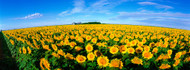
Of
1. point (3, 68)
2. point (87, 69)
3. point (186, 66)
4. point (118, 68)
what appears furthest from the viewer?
point (3, 68)

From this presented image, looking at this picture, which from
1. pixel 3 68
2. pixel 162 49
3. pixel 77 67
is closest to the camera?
pixel 77 67

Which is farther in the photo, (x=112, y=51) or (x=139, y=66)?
(x=112, y=51)

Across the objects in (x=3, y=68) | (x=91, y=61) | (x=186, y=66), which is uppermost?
(x=91, y=61)

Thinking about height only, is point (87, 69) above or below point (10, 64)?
above

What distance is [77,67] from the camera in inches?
73.5

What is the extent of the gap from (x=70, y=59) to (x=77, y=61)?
14 cm

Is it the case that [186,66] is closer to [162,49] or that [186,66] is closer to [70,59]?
[162,49]

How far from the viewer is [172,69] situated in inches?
73.6

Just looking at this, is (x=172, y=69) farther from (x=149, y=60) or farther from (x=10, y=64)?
(x=10, y=64)

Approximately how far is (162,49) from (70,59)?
1.88 m

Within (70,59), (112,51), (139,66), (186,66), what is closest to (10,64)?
(70,59)

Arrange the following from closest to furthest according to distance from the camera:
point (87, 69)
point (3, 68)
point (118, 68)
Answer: point (118, 68) → point (87, 69) → point (3, 68)

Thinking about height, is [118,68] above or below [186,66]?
above

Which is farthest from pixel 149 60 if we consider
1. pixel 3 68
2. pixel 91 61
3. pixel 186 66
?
→ pixel 3 68
